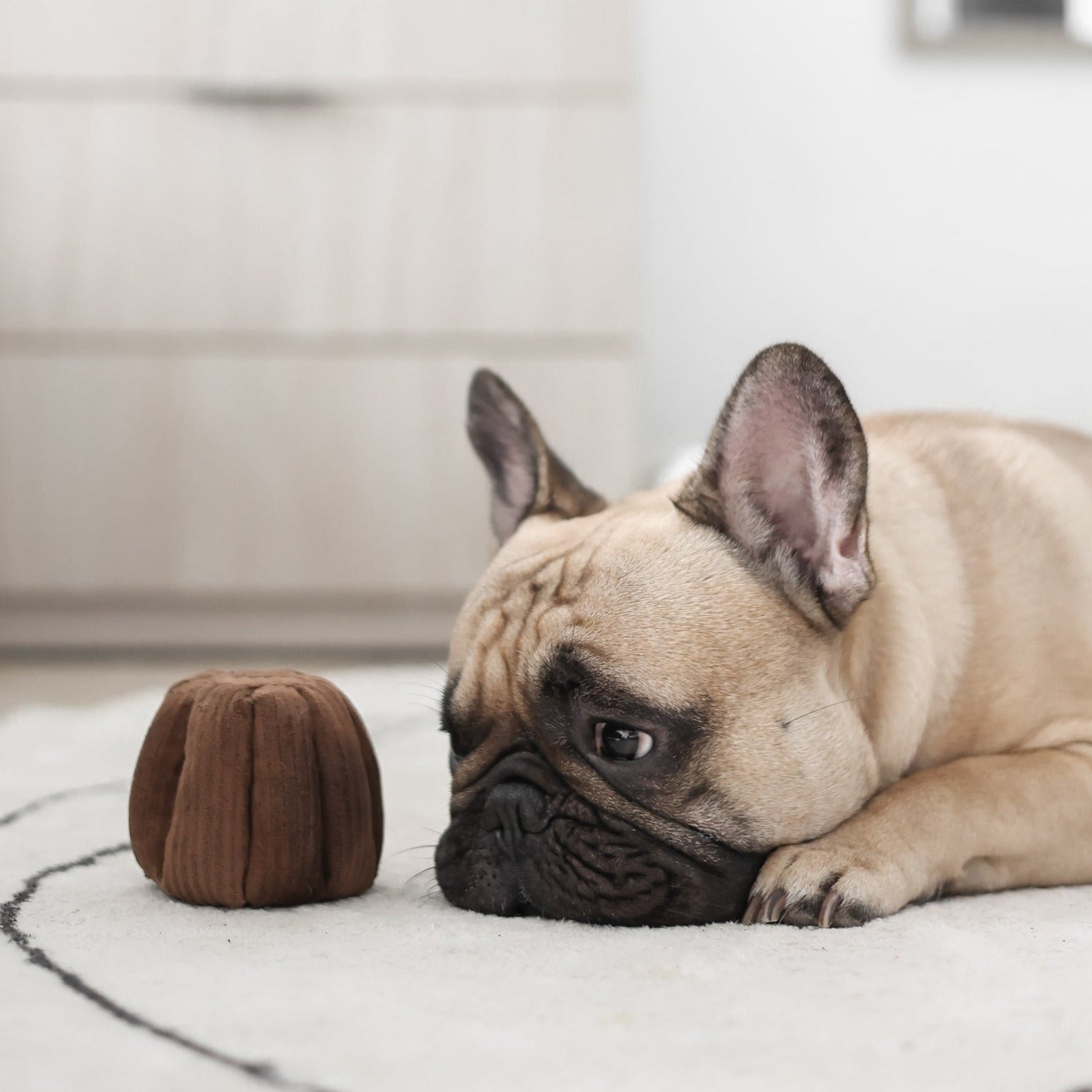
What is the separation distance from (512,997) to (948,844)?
0.46 meters

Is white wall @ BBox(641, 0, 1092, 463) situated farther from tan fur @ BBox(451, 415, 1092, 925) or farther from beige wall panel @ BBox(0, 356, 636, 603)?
tan fur @ BBox(451, 415, 1092, 925)

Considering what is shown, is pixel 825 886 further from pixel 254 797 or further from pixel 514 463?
pixel 514 463

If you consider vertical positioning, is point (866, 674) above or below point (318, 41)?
below

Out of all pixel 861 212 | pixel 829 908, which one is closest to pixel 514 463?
pixel 829 908

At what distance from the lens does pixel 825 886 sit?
3.46 ft

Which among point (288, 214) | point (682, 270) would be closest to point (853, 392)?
point (682, 270)

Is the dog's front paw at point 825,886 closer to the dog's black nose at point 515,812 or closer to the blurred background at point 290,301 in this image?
the dog's black nose at point 515,812

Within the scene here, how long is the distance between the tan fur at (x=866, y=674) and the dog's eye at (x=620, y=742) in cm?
2

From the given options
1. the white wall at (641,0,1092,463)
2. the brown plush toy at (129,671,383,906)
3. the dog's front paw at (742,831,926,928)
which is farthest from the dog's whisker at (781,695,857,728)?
the white wall at (641,0,1092,463)

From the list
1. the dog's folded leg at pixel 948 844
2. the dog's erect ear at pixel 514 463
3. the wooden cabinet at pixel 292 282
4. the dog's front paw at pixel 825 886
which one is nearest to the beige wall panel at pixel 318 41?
the wooden cabinet at pixel 292 282

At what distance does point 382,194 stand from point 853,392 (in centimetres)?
174

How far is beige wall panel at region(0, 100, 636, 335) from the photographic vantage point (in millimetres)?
3227

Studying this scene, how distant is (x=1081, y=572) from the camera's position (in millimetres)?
1356

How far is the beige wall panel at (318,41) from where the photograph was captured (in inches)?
125
